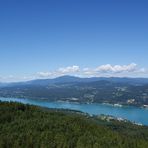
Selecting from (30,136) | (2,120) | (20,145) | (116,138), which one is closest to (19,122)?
(2,120)

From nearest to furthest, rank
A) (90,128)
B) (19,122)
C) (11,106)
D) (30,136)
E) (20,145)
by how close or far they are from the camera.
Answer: (20,145) → (30,136) → (19,122) → (90,128) → (11,106)

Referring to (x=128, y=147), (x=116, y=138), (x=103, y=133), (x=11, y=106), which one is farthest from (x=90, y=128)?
(x=11, y=106)

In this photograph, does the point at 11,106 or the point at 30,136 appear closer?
the point at 30,136

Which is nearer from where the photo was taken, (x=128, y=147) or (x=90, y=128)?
(x=128, y=147)

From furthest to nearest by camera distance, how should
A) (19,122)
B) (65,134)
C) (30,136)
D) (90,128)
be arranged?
(90,128) → (19,122) → (65,134) → (30,136)

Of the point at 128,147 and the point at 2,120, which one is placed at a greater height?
the point at 2,120

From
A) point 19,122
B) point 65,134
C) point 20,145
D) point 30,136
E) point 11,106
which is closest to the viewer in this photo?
point 20,145

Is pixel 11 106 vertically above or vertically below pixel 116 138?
above

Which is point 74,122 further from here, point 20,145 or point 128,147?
point 20,145

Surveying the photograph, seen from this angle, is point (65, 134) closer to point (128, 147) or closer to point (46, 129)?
point (46, 129)
